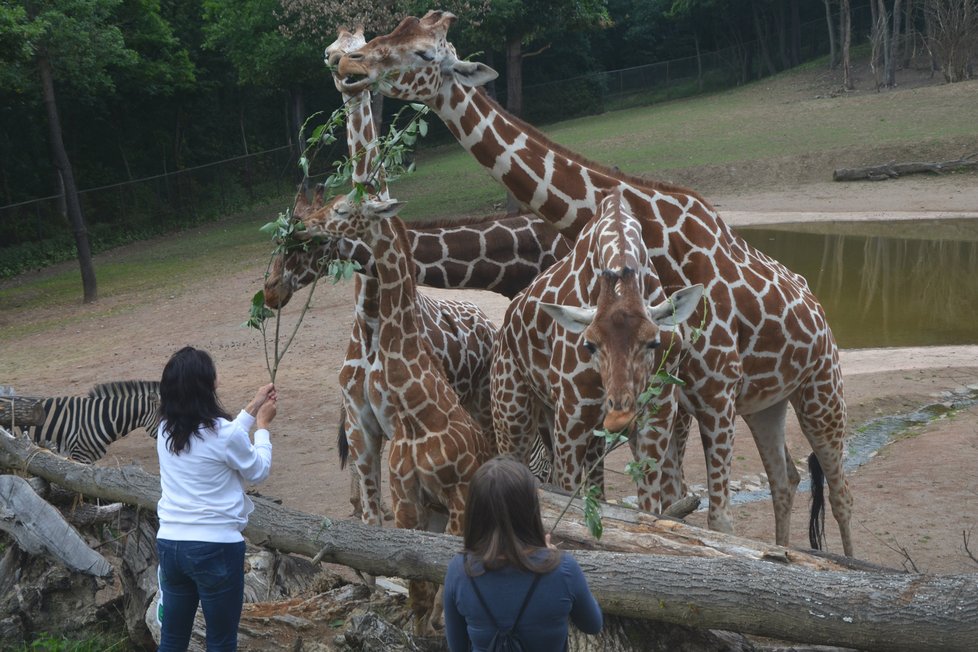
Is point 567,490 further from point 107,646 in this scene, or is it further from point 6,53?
point 6,53

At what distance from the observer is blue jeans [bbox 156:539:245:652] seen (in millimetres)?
4309

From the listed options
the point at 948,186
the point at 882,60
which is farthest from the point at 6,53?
the point at 882,60

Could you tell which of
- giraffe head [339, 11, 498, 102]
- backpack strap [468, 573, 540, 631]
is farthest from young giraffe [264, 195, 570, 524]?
backpack strap [468, 573, 540, 631]

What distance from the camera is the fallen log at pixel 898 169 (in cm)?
2408

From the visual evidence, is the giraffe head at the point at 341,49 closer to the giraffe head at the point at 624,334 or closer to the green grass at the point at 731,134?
the giraffe head at the point at 624,334

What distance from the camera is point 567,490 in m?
6.05

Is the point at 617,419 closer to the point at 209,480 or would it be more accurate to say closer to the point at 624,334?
the point at 624,334

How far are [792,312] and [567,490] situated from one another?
194 cm

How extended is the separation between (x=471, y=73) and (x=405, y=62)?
48 cm

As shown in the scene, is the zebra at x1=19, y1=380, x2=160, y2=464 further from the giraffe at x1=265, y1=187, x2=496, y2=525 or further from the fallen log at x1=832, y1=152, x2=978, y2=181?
the fallen log at x1=832, y1=152, x2=978, y2=181

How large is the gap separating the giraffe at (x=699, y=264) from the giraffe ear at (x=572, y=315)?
3.39 feet

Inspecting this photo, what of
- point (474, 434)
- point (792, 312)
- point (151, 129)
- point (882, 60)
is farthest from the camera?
point (882, 60)

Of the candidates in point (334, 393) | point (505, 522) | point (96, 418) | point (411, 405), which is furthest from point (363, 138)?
point (334, 393)

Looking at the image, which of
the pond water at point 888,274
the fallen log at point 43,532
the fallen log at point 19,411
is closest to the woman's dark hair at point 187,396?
the fallen log at point 43,532
